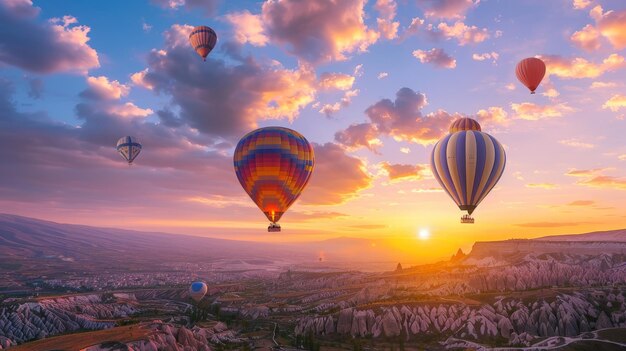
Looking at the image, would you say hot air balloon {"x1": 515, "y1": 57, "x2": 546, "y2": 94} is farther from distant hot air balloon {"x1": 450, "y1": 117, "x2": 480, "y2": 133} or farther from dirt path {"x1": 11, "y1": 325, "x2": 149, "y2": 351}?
dirt path {"x1": 11, "y1": 325, "x2": 149, "y2": 351}

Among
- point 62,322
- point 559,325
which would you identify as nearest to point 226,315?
point 62,322

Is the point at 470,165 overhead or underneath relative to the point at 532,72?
underneath

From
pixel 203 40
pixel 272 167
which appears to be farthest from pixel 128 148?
pixel 272 167

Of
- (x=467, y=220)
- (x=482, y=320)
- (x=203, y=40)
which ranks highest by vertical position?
(x=203, y=40)

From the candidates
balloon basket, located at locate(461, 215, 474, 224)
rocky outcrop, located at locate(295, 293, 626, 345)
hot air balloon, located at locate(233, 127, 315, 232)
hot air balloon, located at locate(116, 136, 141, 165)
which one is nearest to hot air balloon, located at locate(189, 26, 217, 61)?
hot air balloon, located at locate(233, 127, 315, 232)

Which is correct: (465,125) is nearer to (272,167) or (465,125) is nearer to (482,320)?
(272,167)

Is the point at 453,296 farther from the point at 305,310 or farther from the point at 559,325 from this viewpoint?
the point at 305,310

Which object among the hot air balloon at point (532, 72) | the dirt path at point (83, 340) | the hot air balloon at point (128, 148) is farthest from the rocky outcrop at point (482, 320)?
the hot air balloon at point (128, 148)
